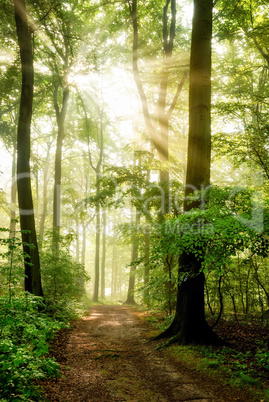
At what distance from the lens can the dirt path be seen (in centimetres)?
405

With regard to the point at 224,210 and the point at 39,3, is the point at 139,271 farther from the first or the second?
the point at 39,3

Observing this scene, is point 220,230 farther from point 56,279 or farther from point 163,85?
point 163,85

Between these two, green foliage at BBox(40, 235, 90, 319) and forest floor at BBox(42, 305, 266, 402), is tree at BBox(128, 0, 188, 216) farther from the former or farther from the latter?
forest floor at BBox(42, 305, 266, 402)

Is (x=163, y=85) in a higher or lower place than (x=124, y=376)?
higher

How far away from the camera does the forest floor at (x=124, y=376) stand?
13.3 ft

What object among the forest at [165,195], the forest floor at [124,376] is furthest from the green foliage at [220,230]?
the forest floor at [124,376]

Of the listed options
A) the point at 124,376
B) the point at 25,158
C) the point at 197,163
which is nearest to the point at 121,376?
the point at 124,376

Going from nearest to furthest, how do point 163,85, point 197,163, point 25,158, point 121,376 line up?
point 121,376 < point 197,163 < point 25,158 < point 163,85

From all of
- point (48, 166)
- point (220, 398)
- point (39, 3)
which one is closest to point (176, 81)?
point (39, 3)

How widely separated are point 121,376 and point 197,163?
512cm

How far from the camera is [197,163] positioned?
22.7 ft

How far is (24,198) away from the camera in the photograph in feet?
28.0

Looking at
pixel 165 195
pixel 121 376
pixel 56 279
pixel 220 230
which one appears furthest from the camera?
pixel 56 279

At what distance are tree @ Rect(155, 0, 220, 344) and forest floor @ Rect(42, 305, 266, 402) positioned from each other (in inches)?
36.6
